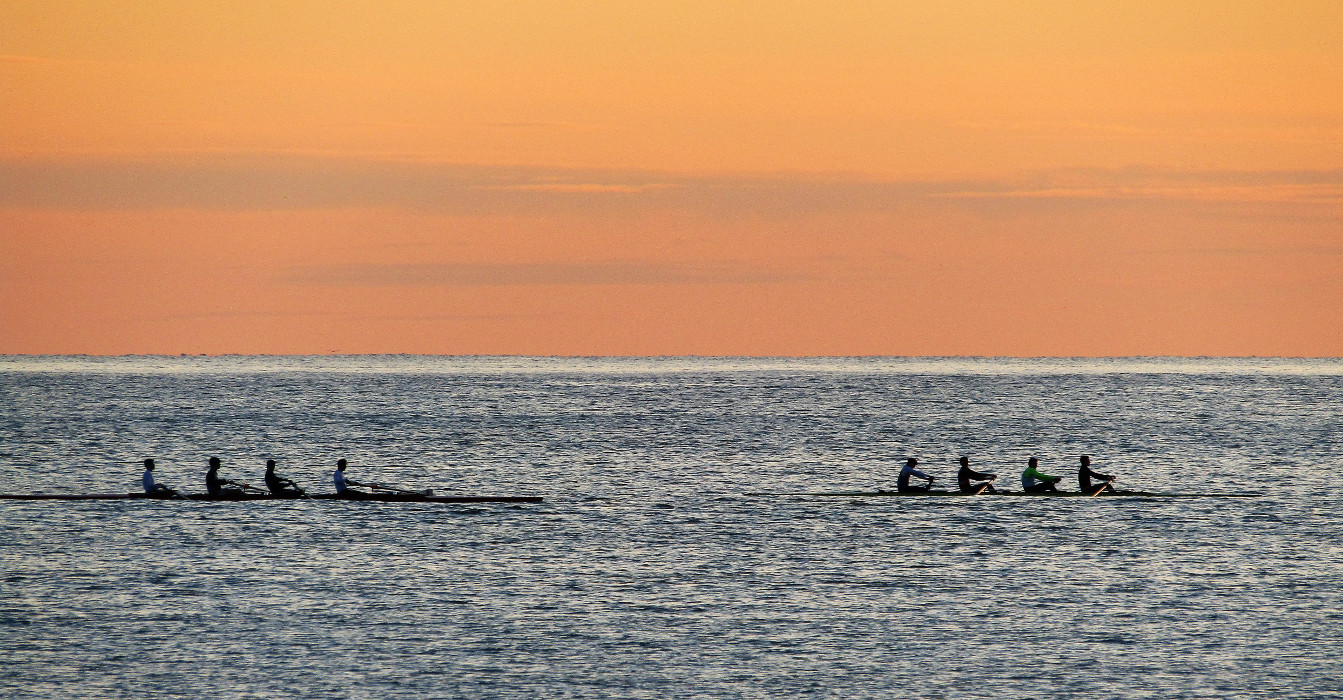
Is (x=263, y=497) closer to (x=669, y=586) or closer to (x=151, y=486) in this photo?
(x=151, y=486)

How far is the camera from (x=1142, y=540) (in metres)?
42.2

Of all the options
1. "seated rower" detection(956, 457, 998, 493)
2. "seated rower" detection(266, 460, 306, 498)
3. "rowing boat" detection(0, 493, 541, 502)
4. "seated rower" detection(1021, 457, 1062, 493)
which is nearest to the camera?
"rowing boat" detection(0, 493, 541, 502)

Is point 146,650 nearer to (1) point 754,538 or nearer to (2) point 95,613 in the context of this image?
(2) point 95,613

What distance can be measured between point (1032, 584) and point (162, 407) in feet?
374

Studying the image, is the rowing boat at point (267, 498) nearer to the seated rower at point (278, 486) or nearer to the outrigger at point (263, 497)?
the outrigger at point (263, 497)

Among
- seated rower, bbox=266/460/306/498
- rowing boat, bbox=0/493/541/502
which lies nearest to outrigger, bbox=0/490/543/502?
rowing boat, bbox=0/493/541/502

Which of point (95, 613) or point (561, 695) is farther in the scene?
point (95, 613)

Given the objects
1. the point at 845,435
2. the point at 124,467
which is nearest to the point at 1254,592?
the point at 124,467

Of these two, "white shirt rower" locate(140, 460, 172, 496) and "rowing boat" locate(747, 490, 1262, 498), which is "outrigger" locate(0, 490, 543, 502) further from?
"rowing boat" locate(747, 490, 1262, 498)

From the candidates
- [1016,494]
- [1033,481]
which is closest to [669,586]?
[1033,481]

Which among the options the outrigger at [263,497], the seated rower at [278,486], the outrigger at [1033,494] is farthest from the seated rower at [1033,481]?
the seated rower at [278,486]

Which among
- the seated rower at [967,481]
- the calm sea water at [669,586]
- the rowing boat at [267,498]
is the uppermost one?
the seated rower at [967,481]

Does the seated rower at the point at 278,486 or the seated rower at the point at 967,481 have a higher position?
the seated rower at the point at 967,481

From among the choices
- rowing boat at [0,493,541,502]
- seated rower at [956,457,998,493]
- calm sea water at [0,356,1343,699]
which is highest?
seated rower at [956,457,998,493]
